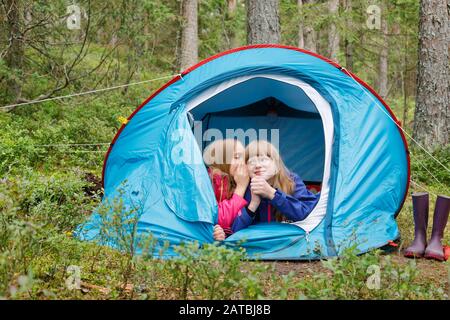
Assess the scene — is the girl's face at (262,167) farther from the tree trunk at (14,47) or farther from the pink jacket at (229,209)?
the tree trunk at (14,47)

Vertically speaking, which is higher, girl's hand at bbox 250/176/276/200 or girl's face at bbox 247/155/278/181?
girl's face at bbox 247/155/278/181

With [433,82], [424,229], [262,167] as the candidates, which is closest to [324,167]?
[262,167]

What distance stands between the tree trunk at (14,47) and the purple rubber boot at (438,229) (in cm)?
549

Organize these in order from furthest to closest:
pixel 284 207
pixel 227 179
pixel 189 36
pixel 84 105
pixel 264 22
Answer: pixel 189 36, pixel 84 105, pixel 264 22, pixel 227 179, pixel 284 207

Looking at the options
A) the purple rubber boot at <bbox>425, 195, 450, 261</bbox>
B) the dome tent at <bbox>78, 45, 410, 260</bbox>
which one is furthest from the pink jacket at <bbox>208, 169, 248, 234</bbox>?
the purple rubber boot at <bbox>425, 195, 450, 261</bbox>

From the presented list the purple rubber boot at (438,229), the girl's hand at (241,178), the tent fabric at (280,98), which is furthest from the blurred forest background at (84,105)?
the girl's hand at (241,178)

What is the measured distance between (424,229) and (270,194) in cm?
119

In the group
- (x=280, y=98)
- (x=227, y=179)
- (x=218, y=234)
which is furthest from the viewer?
(x=280, y=98)

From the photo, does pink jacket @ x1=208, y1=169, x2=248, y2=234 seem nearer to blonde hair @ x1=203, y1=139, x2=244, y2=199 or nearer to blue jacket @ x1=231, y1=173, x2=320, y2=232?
blue jacket @ x1=231, y1=173, x2=320, y2=232

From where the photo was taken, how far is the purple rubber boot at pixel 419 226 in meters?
4.00

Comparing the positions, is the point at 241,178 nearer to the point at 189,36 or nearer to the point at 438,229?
the point at 438,229

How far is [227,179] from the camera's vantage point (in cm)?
449

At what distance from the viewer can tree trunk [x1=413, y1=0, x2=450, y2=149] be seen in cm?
694

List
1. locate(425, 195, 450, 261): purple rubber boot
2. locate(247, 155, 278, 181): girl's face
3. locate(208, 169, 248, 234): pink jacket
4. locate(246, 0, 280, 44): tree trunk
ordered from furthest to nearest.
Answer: locate(246, 0, 280, 44): tree trunk < locate(247, 155, 278, 181): girl's face < locate(208, 169, 248, 234): pink jacket < locate(425, 195, 450, 261): purple rubber boot
